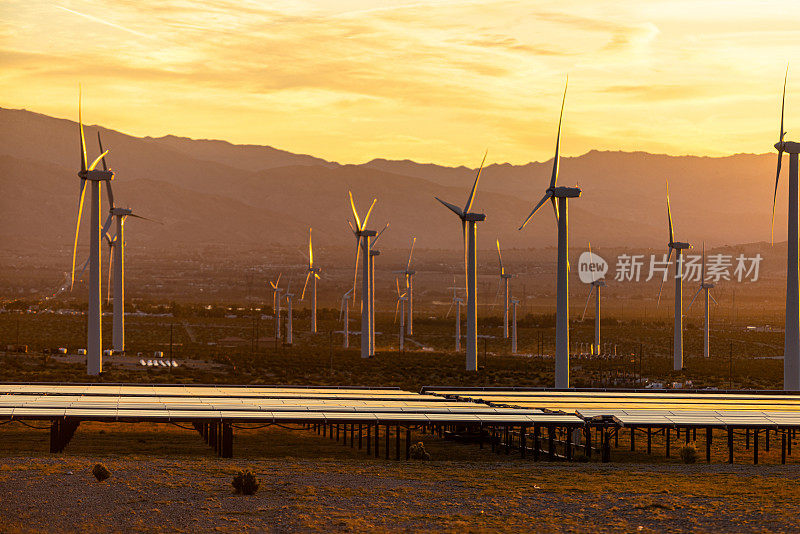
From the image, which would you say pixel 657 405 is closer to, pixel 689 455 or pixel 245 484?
pixel 689 455

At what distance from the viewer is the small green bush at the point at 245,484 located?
4088 centimetres

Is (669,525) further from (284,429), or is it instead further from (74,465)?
(284,429)

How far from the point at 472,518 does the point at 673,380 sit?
9312 cm

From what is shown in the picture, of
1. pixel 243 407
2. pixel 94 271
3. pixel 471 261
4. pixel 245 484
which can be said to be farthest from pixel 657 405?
pixel 94 271

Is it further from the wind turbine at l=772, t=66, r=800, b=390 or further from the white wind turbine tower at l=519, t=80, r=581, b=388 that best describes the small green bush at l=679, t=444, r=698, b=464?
the wind turbine at l=772, t=66, r=800, b=390

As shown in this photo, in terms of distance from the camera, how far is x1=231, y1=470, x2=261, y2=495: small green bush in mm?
40875

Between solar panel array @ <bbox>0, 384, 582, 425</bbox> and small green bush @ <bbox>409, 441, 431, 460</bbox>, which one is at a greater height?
solar panel array @ <bbox>0, 384, 582, 425</bbox>

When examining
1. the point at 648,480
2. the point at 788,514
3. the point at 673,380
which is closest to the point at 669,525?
the point at 788,514

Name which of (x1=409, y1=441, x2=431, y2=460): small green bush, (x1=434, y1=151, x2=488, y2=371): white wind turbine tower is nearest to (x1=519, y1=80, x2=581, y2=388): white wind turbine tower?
(x1=409, y1=441, x2=431, y2=460): small green bush

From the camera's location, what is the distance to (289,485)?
1698 inches

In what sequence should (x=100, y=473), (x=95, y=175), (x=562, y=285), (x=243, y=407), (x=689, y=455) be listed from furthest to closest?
(x=95, y=175) → (x=562, y=285) → (x=243, y=407) → (x=689, y=455) → (x=100, y=473)

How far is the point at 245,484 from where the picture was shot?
134ft

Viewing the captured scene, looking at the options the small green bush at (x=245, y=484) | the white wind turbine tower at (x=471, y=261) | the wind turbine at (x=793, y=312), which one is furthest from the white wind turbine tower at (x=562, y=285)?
the small green bush at (x=245, y=484)

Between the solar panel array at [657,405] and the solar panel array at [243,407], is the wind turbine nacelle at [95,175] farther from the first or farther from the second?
the solar panel array at [657,405]
